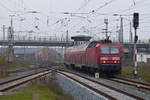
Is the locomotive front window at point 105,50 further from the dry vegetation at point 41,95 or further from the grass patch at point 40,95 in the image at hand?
the grass patch at point 40,95

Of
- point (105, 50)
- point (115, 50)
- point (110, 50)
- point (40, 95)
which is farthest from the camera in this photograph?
point (115, 50)

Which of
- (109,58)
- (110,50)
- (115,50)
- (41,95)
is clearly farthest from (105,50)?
(41,95)

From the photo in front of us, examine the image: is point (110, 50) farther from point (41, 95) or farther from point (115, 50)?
point (41, 95)

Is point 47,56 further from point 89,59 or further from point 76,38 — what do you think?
point 89,59

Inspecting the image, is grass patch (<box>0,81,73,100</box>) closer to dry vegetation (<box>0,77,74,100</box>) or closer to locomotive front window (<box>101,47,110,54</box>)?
dry vegetation (<box>0,77,74,100</box>)

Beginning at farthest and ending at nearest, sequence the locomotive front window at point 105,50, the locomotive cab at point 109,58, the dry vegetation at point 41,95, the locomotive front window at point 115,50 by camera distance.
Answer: the locomotive front window at point 115,50 < the locomotive front window at point 105,50 < the locomotive cab at point 109,58 < the dry vegetation at point 41,95

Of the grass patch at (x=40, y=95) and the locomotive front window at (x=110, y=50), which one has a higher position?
the locomotive front window at (x=110, y=50)

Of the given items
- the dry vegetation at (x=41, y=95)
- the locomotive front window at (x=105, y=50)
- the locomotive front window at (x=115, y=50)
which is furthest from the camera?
the locomotive front window at (x=115, y=50)

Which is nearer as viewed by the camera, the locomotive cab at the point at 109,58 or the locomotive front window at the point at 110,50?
the locomotive cab at the point at 109,58

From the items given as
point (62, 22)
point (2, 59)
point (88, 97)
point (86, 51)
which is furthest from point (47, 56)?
point (88, 97)

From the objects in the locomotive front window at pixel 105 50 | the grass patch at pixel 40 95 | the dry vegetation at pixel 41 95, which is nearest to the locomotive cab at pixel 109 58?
the locomotive front window at pixel 105 50

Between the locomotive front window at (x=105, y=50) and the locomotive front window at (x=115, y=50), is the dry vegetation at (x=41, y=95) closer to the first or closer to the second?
the locomotive front window at (x=105, y=50)

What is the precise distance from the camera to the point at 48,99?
1422cm

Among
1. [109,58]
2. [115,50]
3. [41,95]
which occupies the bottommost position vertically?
[41,95]
